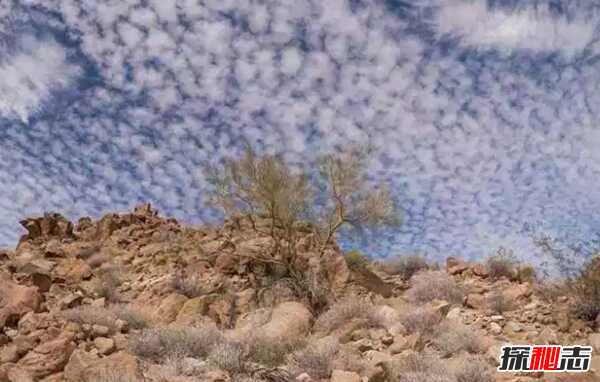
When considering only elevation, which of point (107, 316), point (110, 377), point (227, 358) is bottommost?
point (107, 316)

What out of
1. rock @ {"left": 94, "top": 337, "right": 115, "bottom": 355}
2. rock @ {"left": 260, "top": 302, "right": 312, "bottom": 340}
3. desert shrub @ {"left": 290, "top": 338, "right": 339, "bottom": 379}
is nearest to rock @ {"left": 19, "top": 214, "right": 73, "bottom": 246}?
rock @ {"left": 260, "top": 302, "right": 312, "bottom": 340}

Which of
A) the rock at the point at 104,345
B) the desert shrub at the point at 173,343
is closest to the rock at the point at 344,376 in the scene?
the desert shrub at the point at 173,343

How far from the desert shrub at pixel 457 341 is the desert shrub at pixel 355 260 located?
19.8 ft

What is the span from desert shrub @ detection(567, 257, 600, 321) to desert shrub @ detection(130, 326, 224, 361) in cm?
694

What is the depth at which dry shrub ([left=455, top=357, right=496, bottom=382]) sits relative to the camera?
834cm

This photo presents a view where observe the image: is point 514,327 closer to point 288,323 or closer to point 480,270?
point 288,323

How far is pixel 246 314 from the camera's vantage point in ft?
44.7

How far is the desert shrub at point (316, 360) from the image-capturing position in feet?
29.1

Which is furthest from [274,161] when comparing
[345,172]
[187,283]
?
[187,283]

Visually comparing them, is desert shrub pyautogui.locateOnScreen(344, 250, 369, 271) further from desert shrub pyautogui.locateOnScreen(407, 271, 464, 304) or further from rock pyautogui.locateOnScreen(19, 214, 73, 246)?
rock pyautogui.locateOnScreen(19, 214, 73, 246)

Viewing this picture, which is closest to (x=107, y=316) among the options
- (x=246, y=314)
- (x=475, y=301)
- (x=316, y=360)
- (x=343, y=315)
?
(x=246, y=314)

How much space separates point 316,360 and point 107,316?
408 cm

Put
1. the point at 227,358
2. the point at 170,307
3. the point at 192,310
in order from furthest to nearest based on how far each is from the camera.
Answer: the point at 170,307, the point at 192,310, the point at 227,358

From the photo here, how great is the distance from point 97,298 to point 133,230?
22.9ft
